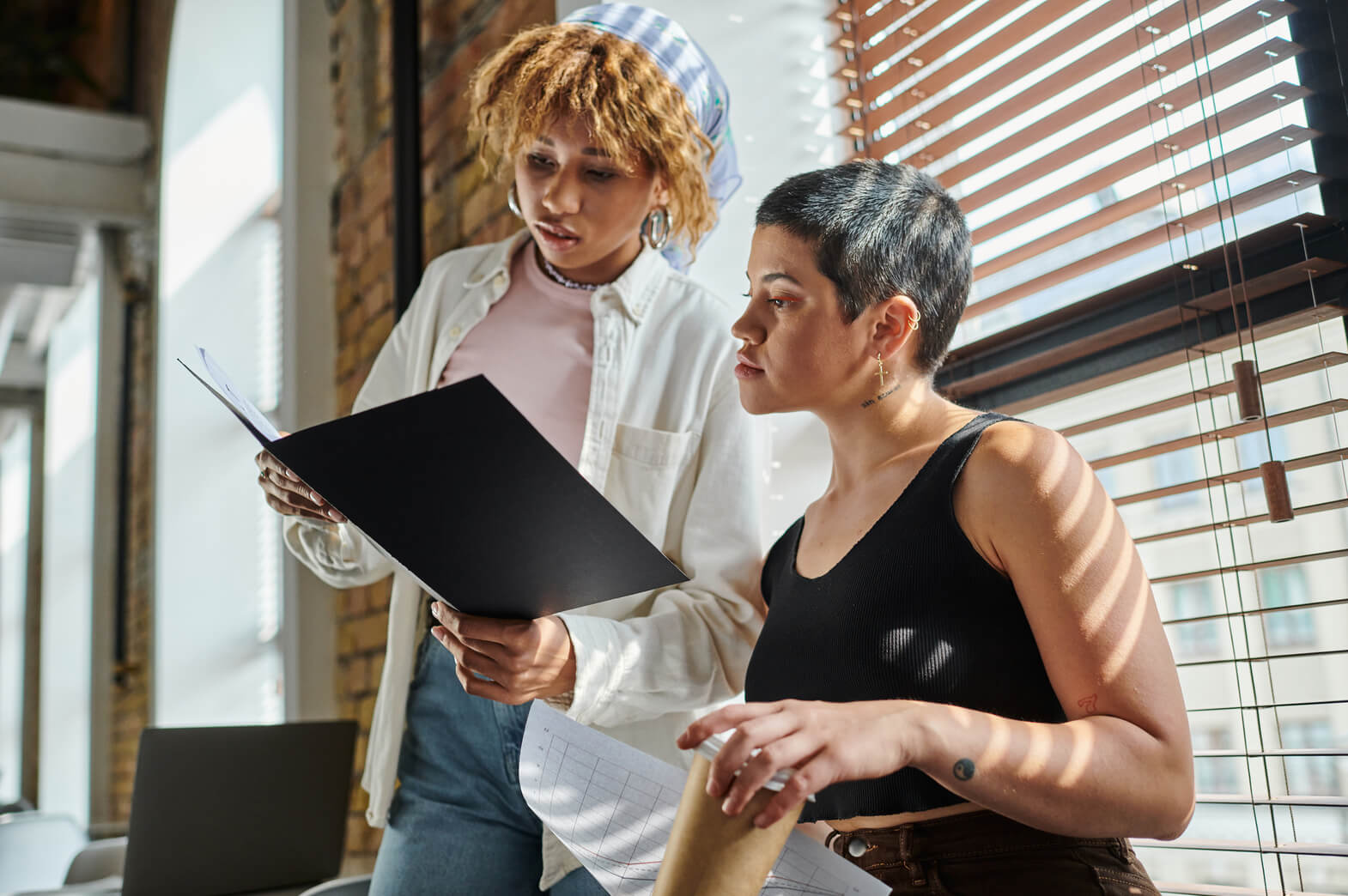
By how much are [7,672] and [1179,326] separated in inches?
364

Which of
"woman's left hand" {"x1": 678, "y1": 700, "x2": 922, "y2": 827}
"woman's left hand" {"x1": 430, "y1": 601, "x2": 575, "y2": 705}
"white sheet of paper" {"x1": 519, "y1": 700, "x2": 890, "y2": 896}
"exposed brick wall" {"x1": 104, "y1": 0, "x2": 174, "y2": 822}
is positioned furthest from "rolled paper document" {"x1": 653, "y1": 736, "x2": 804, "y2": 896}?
"exposed brick wall" {"x1": 104, "y1": 0, "x2": 174, "y2": 822}

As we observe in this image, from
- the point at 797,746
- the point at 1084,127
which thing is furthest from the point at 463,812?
the point at 1084,127

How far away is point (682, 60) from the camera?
149 centimetres

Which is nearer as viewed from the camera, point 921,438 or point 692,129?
point 921,438

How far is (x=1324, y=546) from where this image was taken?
1.10m

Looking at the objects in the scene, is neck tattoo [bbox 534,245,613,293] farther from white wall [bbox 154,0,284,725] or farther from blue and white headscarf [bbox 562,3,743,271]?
white wall [bbox 154,0,284,725]

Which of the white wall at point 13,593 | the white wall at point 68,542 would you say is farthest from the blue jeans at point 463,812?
the white wall at point 13,593

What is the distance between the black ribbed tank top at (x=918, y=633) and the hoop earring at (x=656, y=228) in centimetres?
62

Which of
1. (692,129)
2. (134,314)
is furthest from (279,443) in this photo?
(134,314)

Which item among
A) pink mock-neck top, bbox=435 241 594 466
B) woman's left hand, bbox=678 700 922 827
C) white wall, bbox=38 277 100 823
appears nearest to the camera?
woman's left hand, bbox=678 700 922 827

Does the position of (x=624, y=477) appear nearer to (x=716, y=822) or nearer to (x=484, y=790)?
(x=484, y=790)

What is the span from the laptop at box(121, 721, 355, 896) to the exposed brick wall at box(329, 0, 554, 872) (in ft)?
2.33

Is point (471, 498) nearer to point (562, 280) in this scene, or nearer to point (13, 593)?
point (562, 280)

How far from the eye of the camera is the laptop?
186 centimetres
